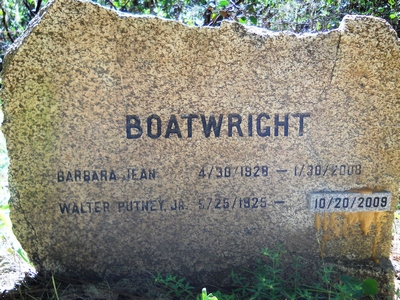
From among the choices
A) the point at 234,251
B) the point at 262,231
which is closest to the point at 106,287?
the point at 234,251

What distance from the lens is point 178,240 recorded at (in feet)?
7.27

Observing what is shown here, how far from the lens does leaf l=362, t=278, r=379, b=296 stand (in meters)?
2.08

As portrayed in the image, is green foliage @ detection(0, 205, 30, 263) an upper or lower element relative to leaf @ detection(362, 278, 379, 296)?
upper

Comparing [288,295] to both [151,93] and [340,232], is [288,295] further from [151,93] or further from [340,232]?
[151,93]

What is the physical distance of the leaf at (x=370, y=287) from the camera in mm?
2078

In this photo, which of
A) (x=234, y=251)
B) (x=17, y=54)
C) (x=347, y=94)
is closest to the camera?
(x=17, y=54)

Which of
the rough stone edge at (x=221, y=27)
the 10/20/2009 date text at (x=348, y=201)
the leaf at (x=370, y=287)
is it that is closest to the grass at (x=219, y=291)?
the leaf at (x=370, y=287)

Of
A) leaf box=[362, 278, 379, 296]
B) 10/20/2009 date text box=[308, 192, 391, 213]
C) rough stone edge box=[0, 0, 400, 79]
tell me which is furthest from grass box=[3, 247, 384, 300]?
rough stone edge box=[0, 0, 400, 79]

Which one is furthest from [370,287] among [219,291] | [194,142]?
[194,142]

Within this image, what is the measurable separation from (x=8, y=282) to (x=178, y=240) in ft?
3.00

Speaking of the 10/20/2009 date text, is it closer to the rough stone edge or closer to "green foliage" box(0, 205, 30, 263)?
the rough stone edge

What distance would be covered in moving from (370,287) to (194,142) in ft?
3.72

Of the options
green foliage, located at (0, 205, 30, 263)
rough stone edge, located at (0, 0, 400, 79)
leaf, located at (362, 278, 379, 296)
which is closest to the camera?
rough stone edge, located at (0, 0, 400, 79)

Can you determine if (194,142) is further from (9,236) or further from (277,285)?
(9,236)
